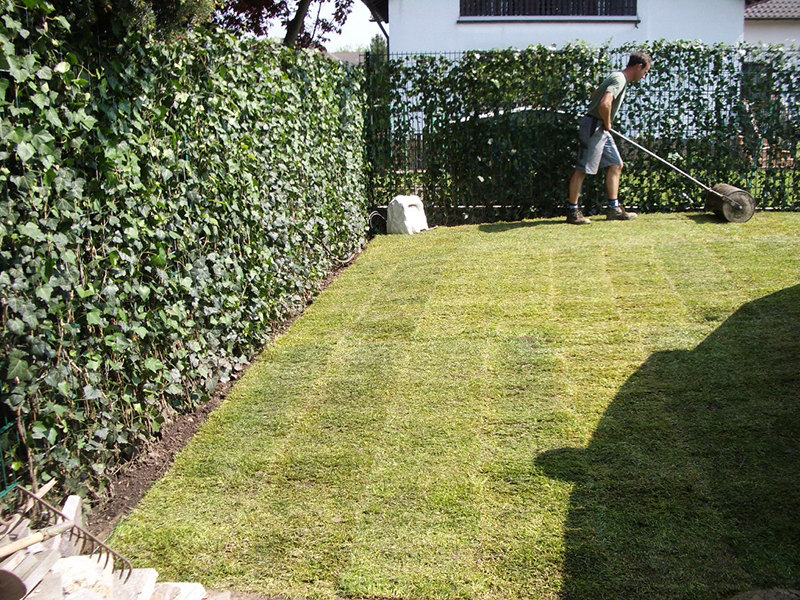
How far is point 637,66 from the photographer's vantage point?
10.2m

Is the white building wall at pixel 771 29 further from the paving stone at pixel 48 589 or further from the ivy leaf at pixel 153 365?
the paving stone at pixel 48 589

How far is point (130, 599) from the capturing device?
3.03 m

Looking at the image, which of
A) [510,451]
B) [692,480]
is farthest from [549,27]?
→ [692,480]

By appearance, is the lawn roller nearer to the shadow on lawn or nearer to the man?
the man

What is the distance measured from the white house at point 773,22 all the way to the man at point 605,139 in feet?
69.3

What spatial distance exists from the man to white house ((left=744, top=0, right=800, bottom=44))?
21130 mm

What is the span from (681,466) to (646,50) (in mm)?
8214

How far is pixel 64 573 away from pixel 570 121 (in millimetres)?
9562

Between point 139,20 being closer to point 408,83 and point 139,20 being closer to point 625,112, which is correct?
point 408,83

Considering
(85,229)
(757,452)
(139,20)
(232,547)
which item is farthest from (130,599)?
(757,452)

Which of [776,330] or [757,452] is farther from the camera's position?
[776,330]

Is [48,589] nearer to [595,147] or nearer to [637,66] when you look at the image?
[595,147]

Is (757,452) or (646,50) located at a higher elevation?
(646,50)

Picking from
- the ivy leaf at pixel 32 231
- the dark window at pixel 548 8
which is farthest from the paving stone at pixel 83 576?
the dark window at pixel 548 8
